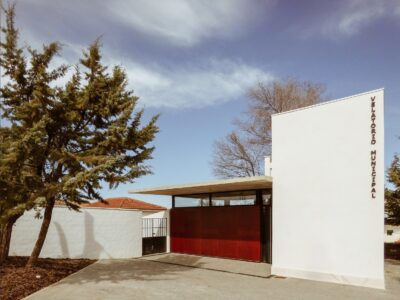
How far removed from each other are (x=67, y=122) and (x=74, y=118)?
2.05ft

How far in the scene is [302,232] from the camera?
12406 millimetres

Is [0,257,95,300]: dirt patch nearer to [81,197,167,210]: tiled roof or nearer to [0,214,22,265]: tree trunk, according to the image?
[0,214,22,265]: tree trunk

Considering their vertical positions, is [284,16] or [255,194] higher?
[284,16]

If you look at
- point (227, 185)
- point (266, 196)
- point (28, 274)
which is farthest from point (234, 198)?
point (28, 274)

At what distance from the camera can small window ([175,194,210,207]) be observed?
61.0 feet

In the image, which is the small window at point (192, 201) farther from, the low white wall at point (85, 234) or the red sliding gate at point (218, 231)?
the low white wall at point (85, 234)

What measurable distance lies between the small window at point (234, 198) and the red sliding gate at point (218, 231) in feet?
0.81

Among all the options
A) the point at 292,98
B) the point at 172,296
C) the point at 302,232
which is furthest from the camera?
the point at 292,98

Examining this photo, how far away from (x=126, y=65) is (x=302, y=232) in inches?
340

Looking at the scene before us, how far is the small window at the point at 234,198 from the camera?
1648 cm

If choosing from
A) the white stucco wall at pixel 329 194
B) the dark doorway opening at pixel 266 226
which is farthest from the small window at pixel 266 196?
the white stucco wall at pixel 329 194

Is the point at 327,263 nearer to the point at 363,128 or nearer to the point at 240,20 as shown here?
the point at 363,128

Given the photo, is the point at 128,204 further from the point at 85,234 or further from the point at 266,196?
the point at 266,196

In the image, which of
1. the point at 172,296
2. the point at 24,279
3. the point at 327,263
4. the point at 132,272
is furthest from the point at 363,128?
the point at 24,279
